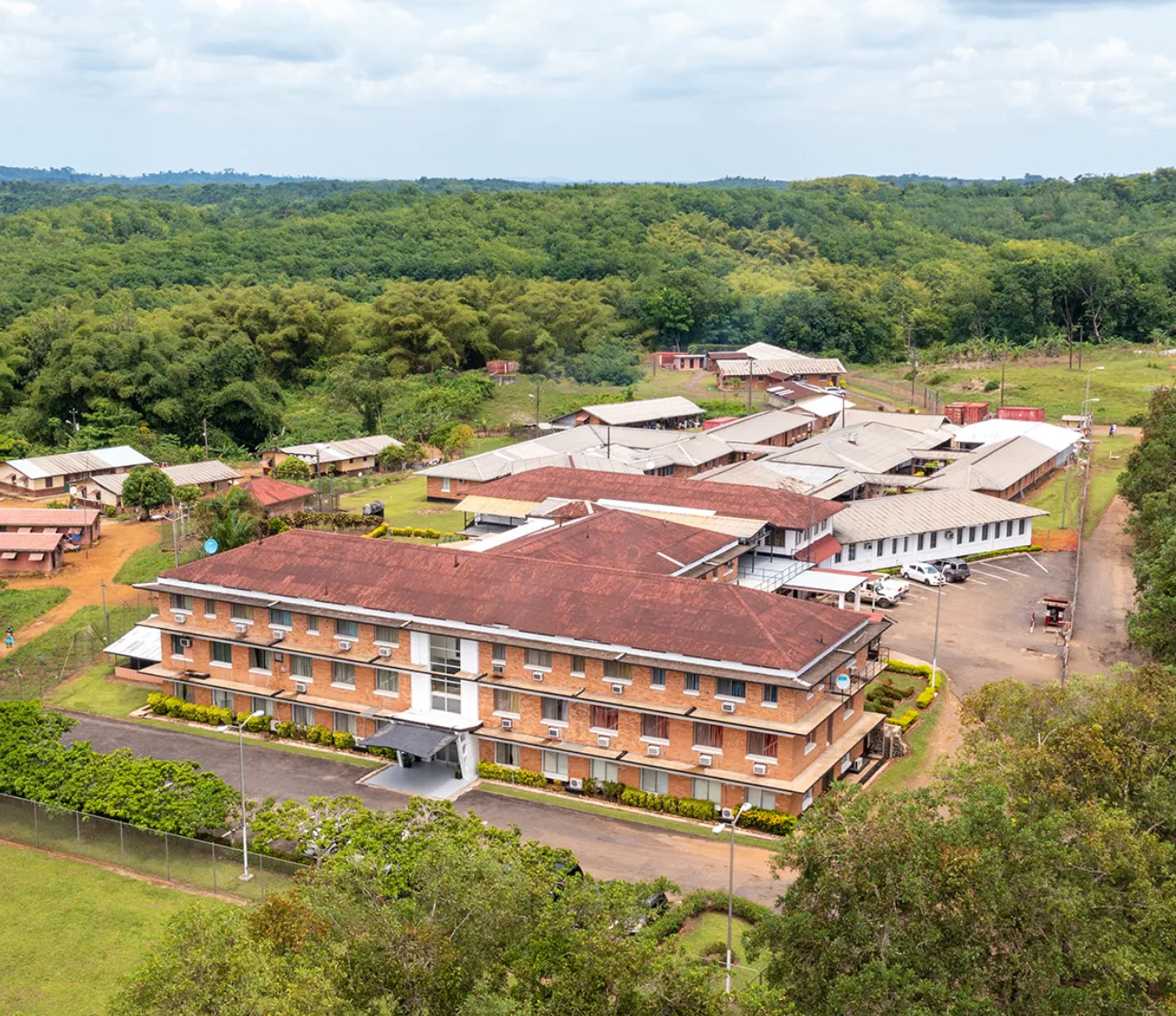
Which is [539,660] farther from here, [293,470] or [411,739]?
[293,470]

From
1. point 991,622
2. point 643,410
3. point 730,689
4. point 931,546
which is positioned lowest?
point 991,622

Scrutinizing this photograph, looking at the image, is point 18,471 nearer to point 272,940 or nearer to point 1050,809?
point 272,940

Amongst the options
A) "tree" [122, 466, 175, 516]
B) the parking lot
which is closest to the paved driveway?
the parking lot

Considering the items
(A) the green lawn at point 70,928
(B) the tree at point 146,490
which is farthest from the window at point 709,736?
(B) the tree at point 146,490

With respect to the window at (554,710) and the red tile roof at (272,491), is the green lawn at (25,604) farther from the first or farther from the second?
the window at (554,710)

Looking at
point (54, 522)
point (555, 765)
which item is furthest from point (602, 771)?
point (54, 522)

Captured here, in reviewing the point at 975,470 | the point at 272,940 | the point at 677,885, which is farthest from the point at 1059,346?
the point at 272,940

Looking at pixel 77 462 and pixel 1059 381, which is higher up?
pixel 1059 381
